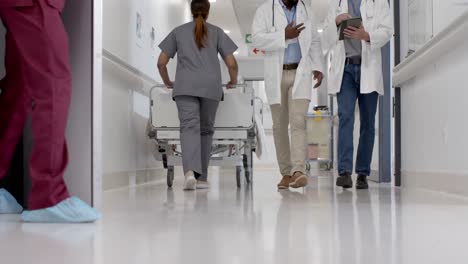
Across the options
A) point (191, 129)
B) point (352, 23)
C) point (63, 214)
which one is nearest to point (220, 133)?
point (191, 129)

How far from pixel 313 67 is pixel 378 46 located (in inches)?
18.0

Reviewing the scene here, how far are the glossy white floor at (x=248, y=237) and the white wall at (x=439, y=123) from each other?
33.3 inches

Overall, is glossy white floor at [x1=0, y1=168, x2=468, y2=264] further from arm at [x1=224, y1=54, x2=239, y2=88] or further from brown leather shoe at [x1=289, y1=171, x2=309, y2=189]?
arm at [x1=224, y1=54, x2=239, y2=88]

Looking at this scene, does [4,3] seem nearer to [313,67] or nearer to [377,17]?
[313,67]

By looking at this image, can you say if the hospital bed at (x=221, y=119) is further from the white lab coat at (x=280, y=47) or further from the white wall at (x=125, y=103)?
the white lab coat at (x=280, y=47)

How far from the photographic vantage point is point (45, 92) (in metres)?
1.65

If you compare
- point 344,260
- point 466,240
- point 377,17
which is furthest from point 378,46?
point 344,260

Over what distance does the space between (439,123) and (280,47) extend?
1118 millimetres

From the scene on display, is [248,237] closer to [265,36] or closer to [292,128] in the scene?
[292,128]

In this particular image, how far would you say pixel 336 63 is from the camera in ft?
12.2

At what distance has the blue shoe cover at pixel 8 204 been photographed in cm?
195

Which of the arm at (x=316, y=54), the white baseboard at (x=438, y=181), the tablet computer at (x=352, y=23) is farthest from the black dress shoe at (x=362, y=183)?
the tablet computer at (x=352, y=23)

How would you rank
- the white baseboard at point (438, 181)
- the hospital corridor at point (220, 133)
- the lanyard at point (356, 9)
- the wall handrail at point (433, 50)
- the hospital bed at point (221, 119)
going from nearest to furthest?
the hospital corridor at point (220, 133)
the wall handrail at point (433, 50)
the white baseboard at point (438, 181)
the lanyard at point (356, 9)
the hospital bed at point (221, 119)

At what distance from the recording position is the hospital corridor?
4.57ft
